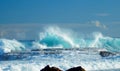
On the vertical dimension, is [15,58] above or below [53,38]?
below

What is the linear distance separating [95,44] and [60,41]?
20.9 feet

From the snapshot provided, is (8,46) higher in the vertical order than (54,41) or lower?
lower

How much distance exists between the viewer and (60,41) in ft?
170

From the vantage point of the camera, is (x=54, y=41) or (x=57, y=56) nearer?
(x=57, y=56)

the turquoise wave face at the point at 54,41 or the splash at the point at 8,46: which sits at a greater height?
the turquoise wave face at the point at 54,41

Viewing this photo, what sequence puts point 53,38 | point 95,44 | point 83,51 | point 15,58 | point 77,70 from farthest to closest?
point 95,44 < point 53,38 < point 83,51 < point 15,58 < point 77,70

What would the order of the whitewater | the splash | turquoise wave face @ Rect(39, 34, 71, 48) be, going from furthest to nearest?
turquoise wave face @ Rect(39, 34, 71, 48), the splash, the whitewater

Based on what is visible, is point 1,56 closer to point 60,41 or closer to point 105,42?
point 60,41

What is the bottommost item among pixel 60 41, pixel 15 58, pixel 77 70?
pixel 77 70

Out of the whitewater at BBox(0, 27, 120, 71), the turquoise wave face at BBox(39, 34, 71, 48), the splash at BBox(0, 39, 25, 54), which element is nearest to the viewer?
the whitewater at BBox(0, 27, 120, 71)

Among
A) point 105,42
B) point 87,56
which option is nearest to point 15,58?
point 87,56

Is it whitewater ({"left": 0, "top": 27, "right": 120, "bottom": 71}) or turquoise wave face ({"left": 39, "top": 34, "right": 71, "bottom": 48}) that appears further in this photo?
turquoise wave face ({"left": 39, "top": 34, "right": 71, "bottom": 48})

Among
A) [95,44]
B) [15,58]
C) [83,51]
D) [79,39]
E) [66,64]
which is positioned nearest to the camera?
[66,64]

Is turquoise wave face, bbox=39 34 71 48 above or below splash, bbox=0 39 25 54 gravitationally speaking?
above
